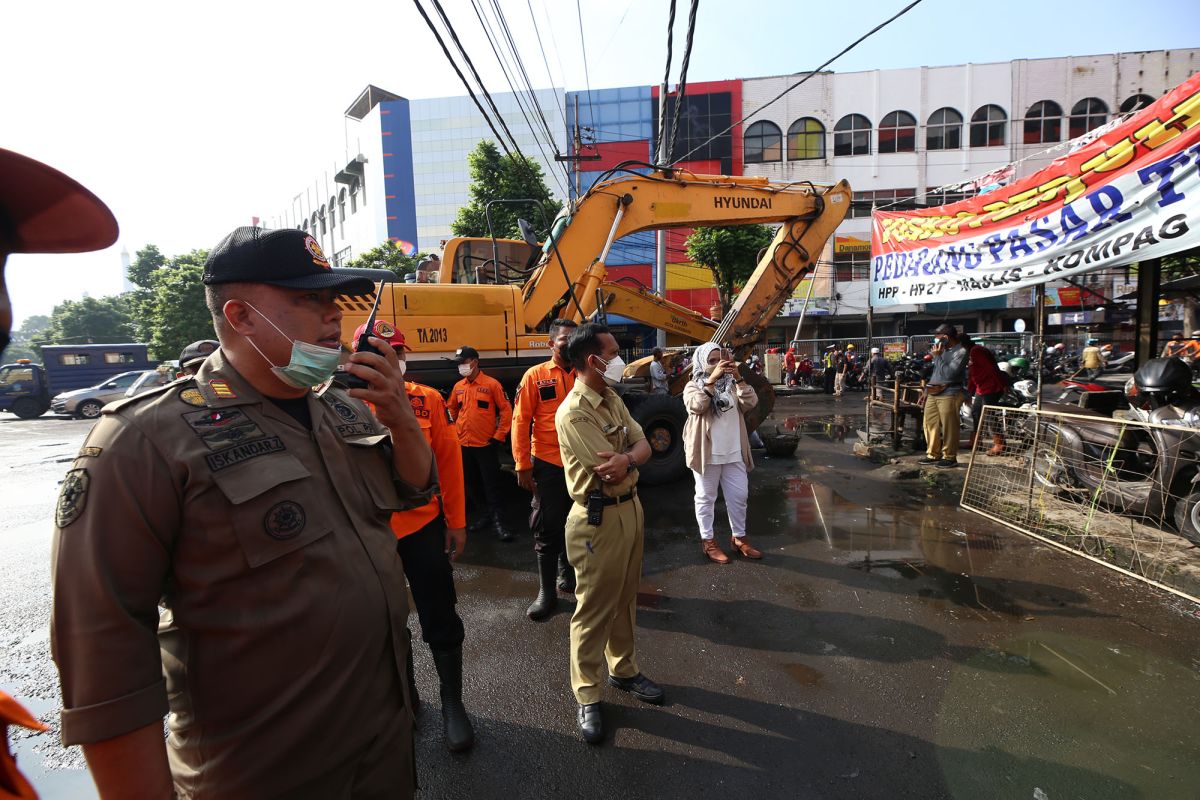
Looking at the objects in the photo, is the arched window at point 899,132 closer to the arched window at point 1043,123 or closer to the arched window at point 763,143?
the arched window at point 763,143

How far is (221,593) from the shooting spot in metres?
1.28

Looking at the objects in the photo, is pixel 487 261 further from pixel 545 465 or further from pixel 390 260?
Result: pixel 390 260

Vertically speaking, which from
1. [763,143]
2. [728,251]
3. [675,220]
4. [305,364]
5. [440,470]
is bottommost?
[440,470]

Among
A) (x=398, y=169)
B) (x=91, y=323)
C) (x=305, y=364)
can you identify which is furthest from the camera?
(x=91, y=323)

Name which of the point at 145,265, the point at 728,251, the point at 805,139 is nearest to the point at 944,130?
the point at 805,139

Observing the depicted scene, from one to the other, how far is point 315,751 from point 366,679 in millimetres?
176

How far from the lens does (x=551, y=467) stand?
4.00m

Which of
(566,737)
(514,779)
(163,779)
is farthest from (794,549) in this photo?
(163,779)

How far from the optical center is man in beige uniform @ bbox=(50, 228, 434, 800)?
113 cm

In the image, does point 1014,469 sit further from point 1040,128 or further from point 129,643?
point 1040,128

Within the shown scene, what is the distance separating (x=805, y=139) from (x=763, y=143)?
6.20 ft

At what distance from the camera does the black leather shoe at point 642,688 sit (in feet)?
9.77

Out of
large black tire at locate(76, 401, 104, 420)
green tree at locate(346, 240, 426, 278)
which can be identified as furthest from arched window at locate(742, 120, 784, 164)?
large black tire at locate(76, 401, 104, 420)

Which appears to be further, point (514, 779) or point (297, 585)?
point (514, 779)
